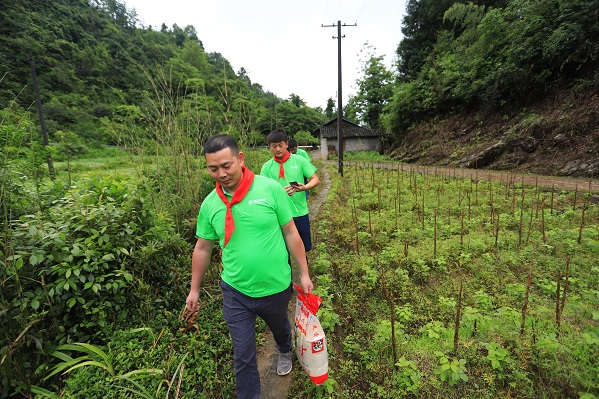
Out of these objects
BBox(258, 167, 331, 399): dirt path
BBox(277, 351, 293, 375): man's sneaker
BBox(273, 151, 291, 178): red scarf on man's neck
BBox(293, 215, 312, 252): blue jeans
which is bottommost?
BBox(258, 167, 331, 399): dirt path

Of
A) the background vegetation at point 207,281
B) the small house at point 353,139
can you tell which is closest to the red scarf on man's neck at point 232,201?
the background vegetation at point 207,281

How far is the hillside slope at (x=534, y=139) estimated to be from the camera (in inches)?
324

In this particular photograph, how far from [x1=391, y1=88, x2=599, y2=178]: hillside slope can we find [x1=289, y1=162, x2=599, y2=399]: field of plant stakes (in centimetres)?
521

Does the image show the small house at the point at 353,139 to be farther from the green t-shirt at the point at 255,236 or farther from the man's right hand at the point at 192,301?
the man's right hand at the point at 192,301

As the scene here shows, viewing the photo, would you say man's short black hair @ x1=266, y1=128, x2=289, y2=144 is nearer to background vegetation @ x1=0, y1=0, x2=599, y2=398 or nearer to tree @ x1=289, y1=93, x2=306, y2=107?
background vegetation @ x1=0, y1=0, x2=599, y2=398

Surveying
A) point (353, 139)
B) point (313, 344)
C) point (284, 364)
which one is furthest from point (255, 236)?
point (353, 139)

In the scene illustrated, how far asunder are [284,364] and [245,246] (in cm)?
112

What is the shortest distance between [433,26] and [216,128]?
2514 cm

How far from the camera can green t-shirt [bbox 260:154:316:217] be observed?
2939mm

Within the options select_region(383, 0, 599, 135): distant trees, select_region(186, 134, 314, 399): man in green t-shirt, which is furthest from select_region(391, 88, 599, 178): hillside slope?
select_region(186, 134, 314, 399): man in green t-shirt

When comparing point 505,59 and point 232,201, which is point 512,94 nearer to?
point 505,59

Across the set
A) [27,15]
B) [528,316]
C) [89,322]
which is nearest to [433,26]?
[528,316]

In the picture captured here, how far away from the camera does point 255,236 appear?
5.02 feet

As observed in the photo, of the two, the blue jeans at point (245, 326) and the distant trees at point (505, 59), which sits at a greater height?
the distant trees at point (505, 59)
